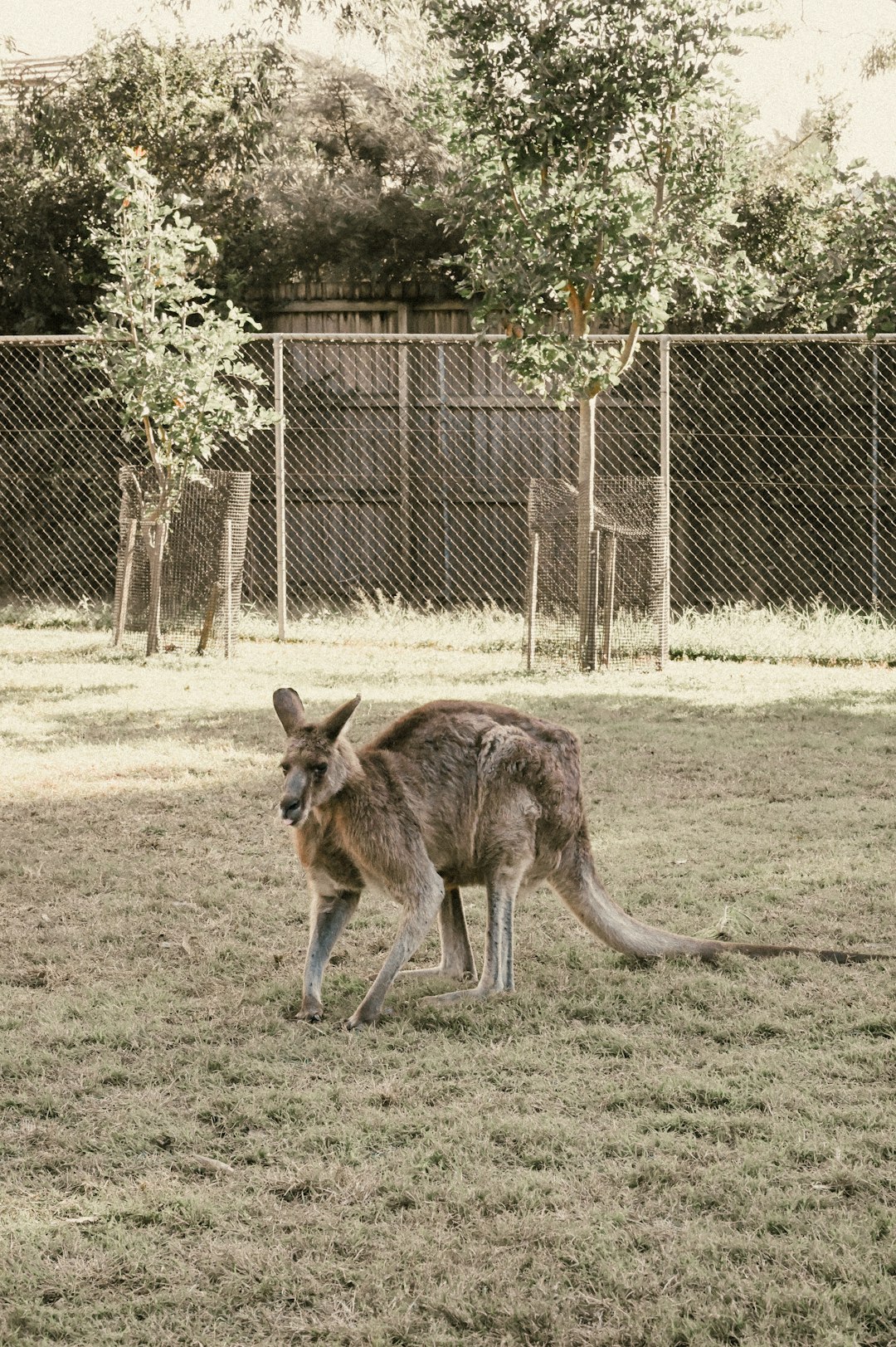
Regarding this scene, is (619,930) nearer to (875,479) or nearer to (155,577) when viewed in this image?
(155,577)

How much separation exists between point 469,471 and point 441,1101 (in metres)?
10.1

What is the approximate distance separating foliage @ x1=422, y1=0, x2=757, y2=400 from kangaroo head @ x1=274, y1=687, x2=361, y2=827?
588 cm

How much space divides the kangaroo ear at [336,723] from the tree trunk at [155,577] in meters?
6.87

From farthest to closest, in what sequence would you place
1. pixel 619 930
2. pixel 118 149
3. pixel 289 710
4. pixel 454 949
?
1. pixel 118 149
2. pixel 454 949
3. pixel 619 930
4. pixel 289 710

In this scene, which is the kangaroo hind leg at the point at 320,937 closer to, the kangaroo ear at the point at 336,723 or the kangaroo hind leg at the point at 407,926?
the kangaroo hind leg at the point at 407,926

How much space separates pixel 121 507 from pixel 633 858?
6643mm

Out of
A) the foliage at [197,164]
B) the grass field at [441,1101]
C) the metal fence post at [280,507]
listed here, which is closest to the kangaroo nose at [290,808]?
the grass field at [441,1101]

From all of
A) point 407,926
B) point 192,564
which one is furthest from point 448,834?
point 192,564

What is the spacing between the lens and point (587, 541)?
10.2 meters

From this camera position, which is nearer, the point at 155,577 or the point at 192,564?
the point at 155,577

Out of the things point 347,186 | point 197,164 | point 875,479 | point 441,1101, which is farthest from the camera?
point 197,164

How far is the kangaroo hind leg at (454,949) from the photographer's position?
4.45 metres

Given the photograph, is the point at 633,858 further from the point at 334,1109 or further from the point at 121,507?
the point at 121,507

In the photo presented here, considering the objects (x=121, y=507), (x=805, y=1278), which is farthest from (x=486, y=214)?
(x=805, y=1278)
